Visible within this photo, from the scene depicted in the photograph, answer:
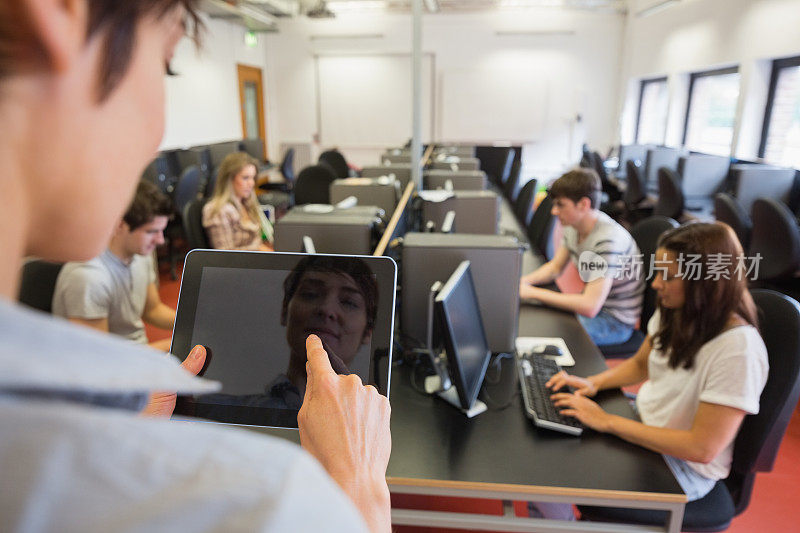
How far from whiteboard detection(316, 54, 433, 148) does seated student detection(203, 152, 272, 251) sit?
20.6 ft

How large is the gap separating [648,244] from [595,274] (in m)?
0.48

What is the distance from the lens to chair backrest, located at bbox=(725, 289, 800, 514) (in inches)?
54.1

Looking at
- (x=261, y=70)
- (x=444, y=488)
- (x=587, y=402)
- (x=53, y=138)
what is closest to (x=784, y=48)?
(x=587, y=402)

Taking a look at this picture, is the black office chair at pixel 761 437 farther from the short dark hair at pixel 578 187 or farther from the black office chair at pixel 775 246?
the black office chair at pixel 775 246

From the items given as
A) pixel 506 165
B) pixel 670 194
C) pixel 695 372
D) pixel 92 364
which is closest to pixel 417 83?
pixel 695 372

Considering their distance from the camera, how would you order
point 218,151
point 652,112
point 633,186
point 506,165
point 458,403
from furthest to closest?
point 652,112, point 506,165, point 218,151, point 633,186, point 458,403

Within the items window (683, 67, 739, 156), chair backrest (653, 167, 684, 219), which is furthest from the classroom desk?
window (683, 67, 739, 156)

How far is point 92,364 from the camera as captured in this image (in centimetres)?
25

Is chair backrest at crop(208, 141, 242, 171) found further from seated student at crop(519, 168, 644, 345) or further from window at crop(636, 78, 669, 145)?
window at crop(636, 78, 669, 145)

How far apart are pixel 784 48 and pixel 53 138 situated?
599 centimetres

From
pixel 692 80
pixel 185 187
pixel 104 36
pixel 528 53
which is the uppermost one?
pixel 528 53

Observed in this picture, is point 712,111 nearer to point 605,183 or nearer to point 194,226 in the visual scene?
point 605,183

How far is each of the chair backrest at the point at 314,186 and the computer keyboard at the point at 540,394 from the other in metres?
3.60

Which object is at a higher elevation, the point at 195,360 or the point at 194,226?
the point at 195,360
